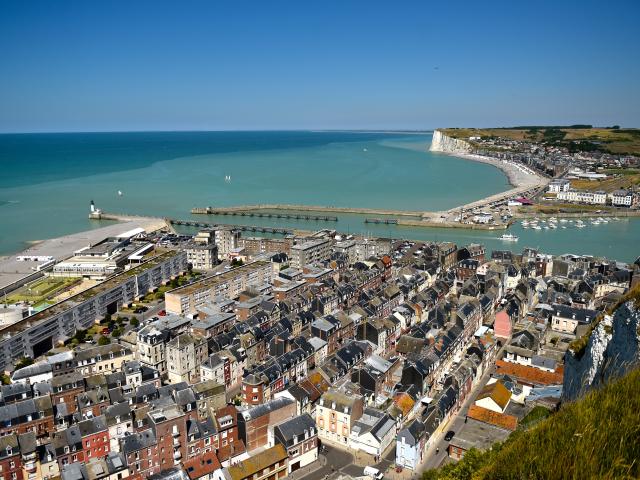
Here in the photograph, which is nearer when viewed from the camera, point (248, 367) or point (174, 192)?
point (248, 367)

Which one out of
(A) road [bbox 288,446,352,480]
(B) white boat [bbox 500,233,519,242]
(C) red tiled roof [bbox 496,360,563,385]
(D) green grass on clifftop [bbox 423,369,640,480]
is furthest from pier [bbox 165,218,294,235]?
(D) green grass on clifftop [bbox 423,369,640,480]

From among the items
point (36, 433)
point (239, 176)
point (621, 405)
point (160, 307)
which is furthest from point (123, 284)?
point (239, 176)

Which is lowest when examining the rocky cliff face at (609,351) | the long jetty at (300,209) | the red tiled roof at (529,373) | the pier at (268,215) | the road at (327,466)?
the road at (327,466)

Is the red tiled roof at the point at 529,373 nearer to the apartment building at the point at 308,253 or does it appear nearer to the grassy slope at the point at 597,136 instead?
the apartment building at the point at 308,253

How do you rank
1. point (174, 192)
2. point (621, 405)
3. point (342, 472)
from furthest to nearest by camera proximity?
point (174, 192)
point (342, 472)
point (621, 405)

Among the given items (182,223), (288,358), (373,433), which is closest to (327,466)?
(373,433)

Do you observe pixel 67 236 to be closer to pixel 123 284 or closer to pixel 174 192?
pixel 123 284

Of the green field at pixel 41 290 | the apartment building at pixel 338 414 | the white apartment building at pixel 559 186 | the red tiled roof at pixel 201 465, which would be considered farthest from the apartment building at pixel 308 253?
the white apartment building at pixel 559 186
